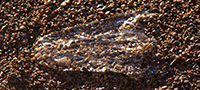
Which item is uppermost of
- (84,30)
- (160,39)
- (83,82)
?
(84,30)

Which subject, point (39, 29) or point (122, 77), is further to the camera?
point (39, 29)

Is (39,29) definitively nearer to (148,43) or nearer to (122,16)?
(122,16)

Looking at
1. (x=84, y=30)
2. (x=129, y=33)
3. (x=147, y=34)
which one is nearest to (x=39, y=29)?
(x=84, y=30)

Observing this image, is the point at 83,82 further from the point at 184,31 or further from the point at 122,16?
the point at 184,31

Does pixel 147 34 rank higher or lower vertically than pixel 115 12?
lower

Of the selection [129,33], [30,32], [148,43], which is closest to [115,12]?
[129,33]

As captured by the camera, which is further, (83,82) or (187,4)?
(187,4)
